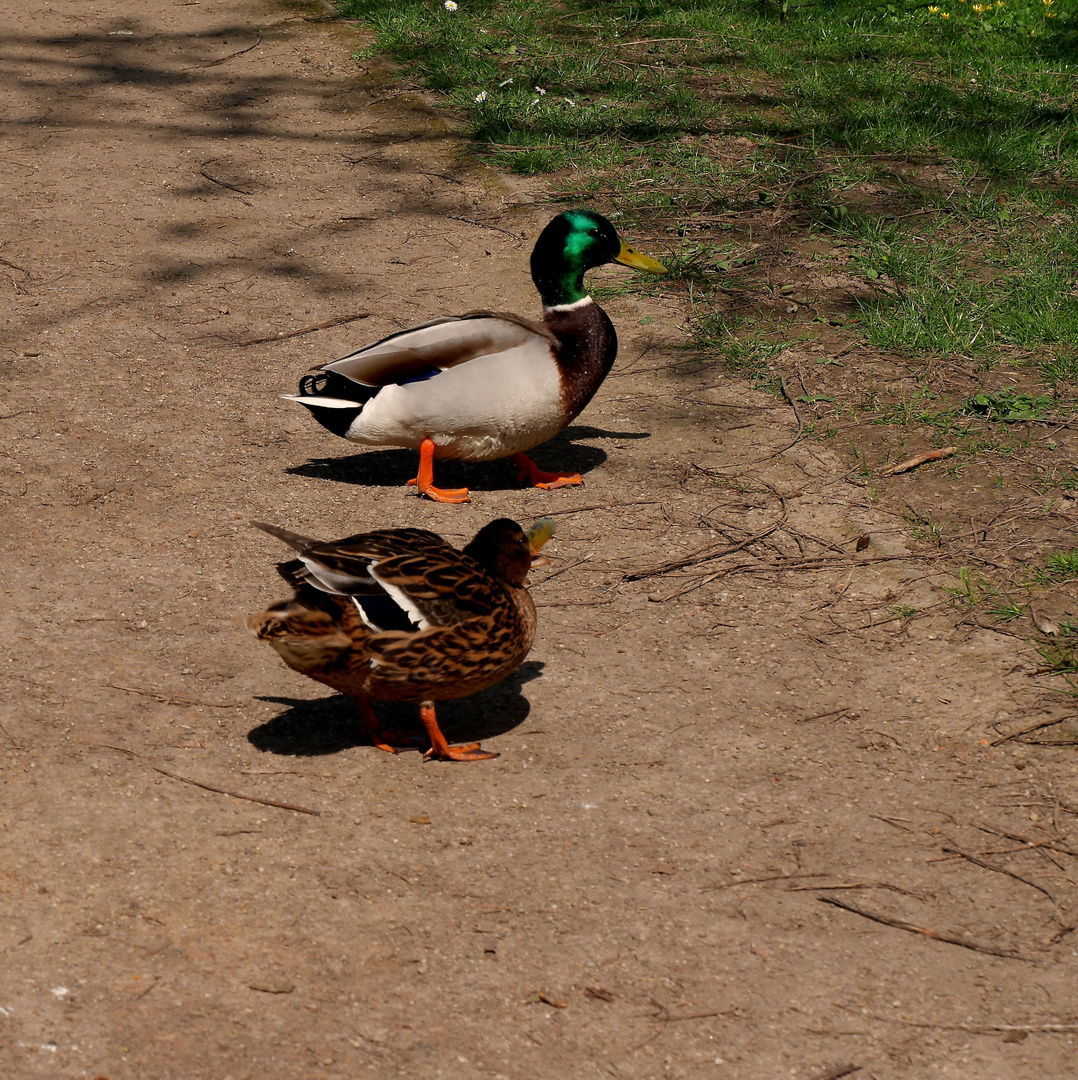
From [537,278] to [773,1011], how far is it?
3536mm

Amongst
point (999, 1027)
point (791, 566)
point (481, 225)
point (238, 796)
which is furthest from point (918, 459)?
point (481, 225)

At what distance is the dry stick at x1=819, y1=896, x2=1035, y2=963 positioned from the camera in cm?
313

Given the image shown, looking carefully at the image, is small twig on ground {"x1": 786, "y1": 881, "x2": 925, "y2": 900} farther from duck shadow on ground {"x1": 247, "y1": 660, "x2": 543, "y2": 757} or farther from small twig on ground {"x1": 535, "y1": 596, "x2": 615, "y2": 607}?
small twig on ground {"x1": 535, "y1": 596, "x2": 615, "y2": 607}

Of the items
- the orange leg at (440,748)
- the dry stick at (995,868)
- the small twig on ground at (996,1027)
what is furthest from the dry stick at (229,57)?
the small twig on ground at (996,1027)

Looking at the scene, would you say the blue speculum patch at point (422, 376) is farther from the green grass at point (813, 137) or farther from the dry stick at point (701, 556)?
Result: the green grass at point (813, 137)

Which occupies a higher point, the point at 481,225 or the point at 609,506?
the point at 481,225

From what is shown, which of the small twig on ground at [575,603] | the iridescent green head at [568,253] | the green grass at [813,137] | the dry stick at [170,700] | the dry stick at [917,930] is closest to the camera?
the dry stick at [917,930]

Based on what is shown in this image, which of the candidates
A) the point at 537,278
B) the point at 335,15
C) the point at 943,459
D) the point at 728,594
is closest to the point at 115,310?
the point at 537,278

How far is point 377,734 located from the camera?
3.88 meters

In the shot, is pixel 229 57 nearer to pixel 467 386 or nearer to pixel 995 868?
pixel 467 386

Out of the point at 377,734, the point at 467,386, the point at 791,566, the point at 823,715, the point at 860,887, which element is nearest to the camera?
the point at 860,887

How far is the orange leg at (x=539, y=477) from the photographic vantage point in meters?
5.51

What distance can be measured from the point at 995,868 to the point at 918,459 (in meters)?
2.37

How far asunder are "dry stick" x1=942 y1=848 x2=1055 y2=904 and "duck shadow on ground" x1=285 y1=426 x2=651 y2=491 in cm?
263
